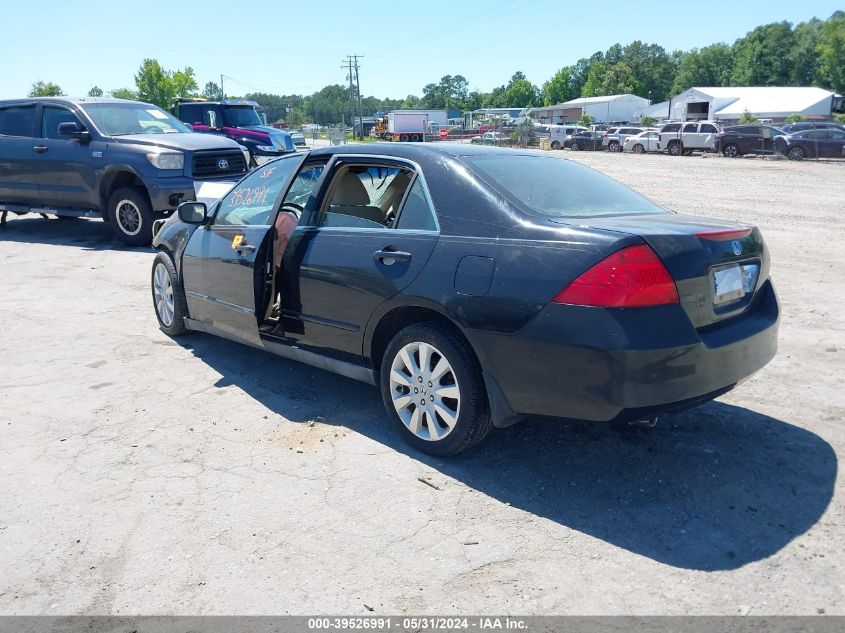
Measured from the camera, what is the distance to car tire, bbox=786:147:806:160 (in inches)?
1248

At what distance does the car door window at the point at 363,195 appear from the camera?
14.5 ft

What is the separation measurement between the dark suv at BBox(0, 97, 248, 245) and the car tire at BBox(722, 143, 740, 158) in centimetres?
2977

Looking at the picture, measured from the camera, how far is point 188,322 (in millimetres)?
6051

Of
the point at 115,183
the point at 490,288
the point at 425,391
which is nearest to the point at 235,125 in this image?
the point at 115,183

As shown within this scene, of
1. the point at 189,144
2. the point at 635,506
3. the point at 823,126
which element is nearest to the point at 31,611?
the point at 635,506

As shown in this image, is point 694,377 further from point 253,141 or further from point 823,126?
point 823,126

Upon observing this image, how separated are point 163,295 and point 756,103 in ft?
277

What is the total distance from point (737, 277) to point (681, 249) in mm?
528

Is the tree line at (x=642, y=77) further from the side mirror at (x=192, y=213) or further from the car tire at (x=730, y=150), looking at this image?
the side mirror at (x=192, y=213)

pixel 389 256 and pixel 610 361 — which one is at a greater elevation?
pixel 389 256

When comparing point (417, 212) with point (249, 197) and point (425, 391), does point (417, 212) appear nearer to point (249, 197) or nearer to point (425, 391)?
point (425, 391)

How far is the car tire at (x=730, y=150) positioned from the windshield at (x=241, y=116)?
2405 cm

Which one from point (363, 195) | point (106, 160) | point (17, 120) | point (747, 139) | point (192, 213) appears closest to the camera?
point (363, 195)

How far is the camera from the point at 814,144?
31.1 metres
